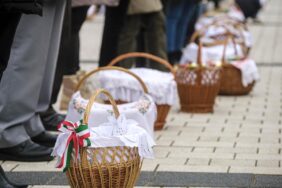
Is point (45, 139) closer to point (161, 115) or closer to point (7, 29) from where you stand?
point (161, 115)

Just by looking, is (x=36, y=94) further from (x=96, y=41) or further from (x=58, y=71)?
(x=96, y=41)

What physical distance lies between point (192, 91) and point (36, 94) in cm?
218

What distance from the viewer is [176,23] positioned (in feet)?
32.1

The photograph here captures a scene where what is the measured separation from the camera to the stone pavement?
475 cm

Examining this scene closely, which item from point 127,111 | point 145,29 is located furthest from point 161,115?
point 145,29

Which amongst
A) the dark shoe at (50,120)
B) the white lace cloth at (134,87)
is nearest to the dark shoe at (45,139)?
the dark shoe at (50,120)

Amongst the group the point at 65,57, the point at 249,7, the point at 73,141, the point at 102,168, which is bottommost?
the point at 249,7

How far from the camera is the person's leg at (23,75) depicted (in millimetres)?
5047

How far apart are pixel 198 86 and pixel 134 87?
108cm

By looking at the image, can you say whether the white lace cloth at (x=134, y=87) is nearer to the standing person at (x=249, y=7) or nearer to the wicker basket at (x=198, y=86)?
the wicker basket at (x=198, y=86)

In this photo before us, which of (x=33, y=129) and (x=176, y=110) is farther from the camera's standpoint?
(x=176, y=110)

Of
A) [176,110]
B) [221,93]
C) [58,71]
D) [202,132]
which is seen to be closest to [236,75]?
[221,93]

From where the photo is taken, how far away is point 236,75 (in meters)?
8.10

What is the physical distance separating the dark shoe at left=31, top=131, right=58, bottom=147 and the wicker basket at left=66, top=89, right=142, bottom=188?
1478 millimetres
